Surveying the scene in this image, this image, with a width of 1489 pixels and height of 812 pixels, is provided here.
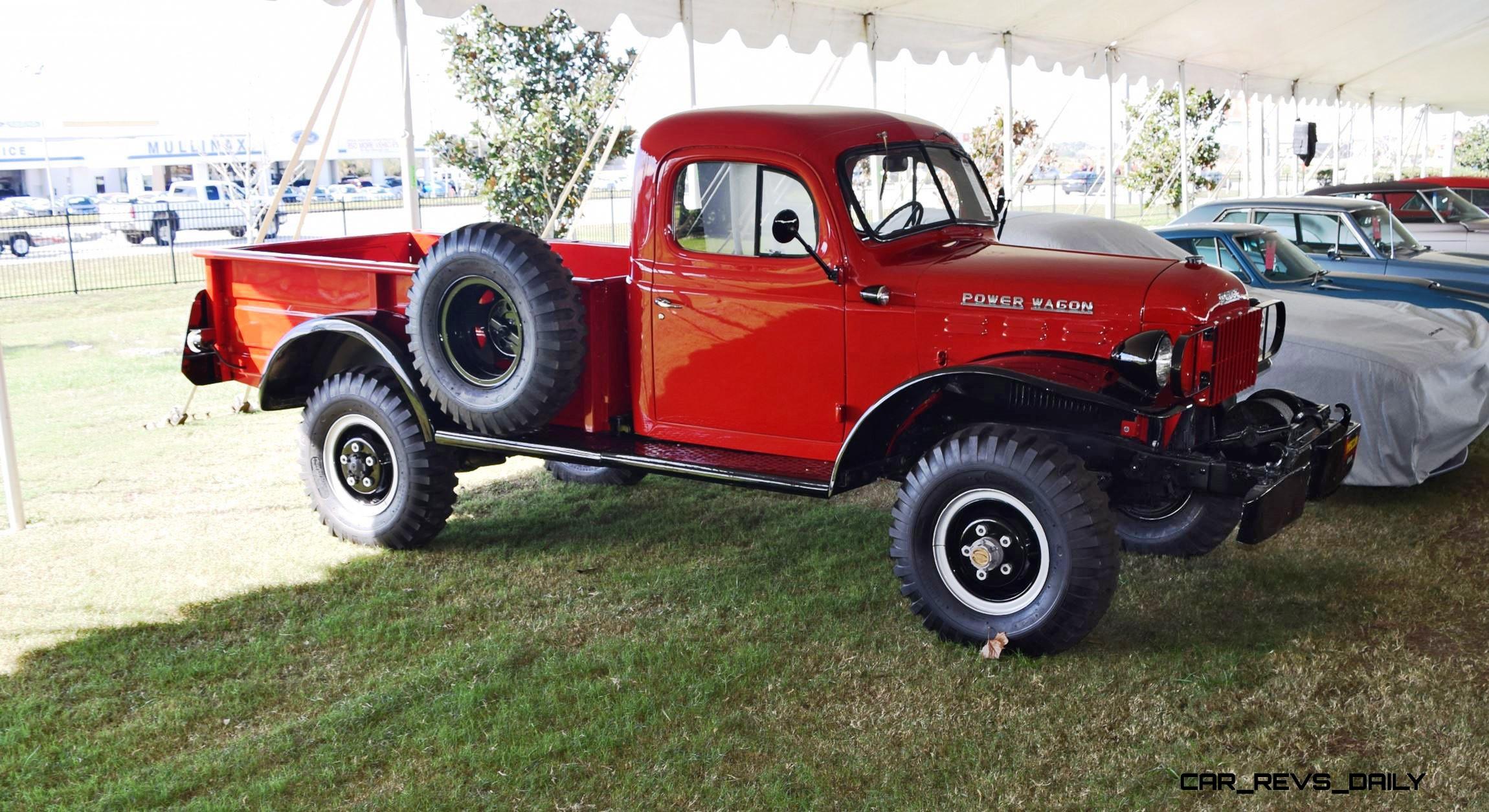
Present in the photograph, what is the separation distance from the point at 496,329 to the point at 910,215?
1864 millimetres

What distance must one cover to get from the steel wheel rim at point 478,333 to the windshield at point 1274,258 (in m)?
5.63

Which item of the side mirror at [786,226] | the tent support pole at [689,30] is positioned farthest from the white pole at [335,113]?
the side mirror at [786,226]

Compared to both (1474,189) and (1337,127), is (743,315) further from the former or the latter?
(1337,127)

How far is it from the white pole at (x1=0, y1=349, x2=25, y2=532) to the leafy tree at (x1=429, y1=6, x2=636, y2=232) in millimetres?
6280

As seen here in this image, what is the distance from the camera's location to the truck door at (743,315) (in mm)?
4625

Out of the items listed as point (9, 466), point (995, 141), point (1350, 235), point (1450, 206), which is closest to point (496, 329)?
point (9, 466)

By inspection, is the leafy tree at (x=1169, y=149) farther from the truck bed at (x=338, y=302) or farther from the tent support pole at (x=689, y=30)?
the truck bed at (x=338, y=302)

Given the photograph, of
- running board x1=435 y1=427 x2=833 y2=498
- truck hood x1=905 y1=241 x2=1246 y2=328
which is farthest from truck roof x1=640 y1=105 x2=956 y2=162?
running board x1=435 y1=427 x2=833 y2=498

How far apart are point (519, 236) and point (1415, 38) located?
16.7 m

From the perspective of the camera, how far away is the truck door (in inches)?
182

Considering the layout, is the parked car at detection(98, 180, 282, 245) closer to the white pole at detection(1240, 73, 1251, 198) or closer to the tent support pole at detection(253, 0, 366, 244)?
the tent support pole at detection(253, 0, 366, 244)

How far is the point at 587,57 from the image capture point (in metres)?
12.3

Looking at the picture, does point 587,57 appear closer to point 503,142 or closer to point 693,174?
point 503,142

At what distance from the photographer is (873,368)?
4.59 meters
